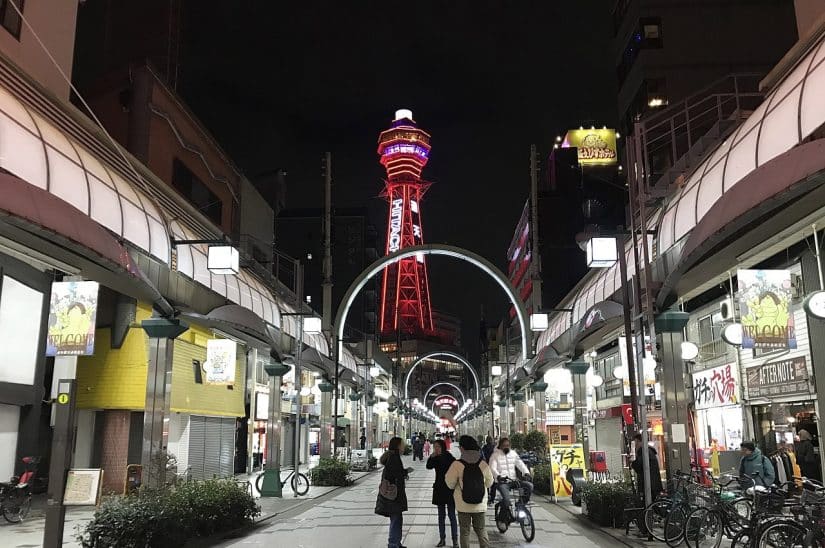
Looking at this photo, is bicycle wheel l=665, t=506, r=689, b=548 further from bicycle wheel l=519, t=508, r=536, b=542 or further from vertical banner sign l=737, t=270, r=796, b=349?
vertical banner sign l=737, t=270, r=796, b=349

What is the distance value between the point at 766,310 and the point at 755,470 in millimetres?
3330

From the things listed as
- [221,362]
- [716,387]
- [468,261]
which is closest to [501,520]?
[716,387]

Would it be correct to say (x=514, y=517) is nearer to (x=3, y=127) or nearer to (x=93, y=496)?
(x=93, y=496)

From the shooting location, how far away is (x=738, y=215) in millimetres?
10156

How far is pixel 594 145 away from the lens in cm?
7819

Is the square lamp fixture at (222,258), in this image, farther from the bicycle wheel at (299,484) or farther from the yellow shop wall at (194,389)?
the bicycle wheel at (299,484)

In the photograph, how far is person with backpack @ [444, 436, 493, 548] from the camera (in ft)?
36.5

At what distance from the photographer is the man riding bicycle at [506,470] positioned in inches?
606

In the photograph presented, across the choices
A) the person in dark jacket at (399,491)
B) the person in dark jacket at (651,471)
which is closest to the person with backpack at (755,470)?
the person in dark jacket at (651,471)

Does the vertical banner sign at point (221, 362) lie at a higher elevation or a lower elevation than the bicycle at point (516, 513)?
higher

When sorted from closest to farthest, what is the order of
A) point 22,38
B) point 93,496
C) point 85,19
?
point 93,496
point 22,38
point 85,19

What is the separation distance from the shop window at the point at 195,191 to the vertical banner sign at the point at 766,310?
24.2 meters

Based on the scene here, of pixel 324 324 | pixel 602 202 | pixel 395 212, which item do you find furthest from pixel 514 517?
pixel 395 212

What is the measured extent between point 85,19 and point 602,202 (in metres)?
52.2
